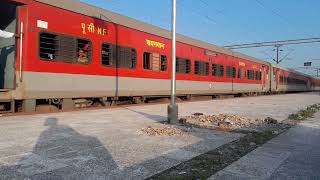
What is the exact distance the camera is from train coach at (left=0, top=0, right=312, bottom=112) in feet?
38.3

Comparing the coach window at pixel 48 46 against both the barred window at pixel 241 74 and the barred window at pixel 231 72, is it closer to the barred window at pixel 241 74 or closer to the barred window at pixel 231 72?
the barred window at pixel 231 72

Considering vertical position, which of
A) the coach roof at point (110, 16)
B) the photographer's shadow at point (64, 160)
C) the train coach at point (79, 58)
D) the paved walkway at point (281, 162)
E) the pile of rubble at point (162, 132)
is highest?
the coach roof at point (110, 16)

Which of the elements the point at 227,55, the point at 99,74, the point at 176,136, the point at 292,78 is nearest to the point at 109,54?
the point at 99,74

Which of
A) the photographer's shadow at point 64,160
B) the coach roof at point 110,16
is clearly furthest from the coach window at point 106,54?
the photographer's shadow at point 64,160

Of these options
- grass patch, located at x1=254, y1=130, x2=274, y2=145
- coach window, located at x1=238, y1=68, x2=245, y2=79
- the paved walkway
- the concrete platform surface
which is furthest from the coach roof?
coach window, located at x1=238, y1=68, x2=245, y2=79

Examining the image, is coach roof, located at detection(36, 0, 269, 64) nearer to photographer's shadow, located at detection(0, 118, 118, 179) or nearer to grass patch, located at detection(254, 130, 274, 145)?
photographer's shadow, located at detection(0, 118, 118, 179)

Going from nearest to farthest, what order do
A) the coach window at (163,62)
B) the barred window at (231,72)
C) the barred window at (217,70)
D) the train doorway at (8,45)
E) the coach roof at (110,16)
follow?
1. the train doorway at (8,45)
2. the coach roof at (110,16)
3. the coach window at (163,62)
4. the barred window at (217,70)
5. the barred window at (231,72)

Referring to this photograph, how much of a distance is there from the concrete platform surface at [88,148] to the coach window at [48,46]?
7.29 ft

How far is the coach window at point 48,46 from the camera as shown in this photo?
40.3 feet

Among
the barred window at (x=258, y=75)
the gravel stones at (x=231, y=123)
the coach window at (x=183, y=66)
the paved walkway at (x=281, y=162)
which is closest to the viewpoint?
the paved walkway at (x=281, y=162)

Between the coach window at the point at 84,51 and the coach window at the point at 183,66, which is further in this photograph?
the coach window at the point at 183,66

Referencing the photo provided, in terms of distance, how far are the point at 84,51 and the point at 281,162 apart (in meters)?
8.94

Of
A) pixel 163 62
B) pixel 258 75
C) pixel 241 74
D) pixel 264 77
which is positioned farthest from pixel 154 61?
pixel 264 77

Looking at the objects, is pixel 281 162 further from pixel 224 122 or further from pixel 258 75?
pixel 258 75
